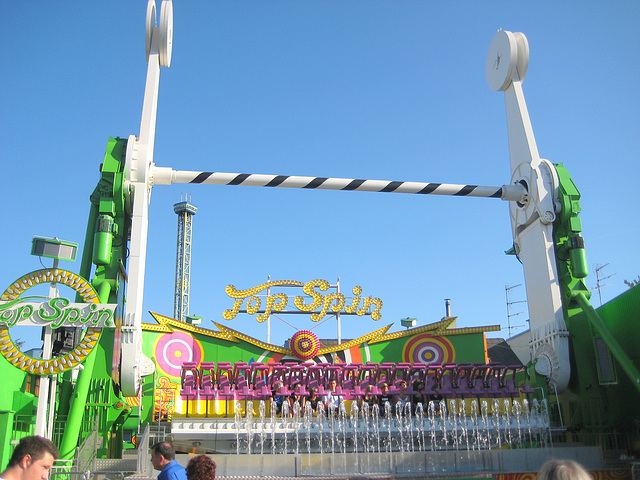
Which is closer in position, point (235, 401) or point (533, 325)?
point (235, 401)

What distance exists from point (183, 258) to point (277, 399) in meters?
33.8

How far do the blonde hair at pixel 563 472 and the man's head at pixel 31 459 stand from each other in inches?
97.0

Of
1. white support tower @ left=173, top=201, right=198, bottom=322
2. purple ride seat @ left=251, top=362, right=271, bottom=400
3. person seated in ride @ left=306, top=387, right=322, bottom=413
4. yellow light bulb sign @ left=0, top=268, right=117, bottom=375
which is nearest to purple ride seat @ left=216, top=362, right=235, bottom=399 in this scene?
purple ride seat @ left=251, top=362, right=271, bottom=400

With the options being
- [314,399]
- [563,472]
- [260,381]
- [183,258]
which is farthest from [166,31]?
[183,258]

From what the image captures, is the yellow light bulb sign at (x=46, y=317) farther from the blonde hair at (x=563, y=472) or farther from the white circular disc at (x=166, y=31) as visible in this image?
the blonde hair at (x=563, y=472)

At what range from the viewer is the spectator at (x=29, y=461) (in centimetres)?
322

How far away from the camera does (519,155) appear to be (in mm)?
18969

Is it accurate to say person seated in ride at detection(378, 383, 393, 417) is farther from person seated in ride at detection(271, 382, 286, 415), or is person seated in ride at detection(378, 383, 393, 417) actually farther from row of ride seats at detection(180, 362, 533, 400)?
person seated in ride at detection(271, 382, 286, 415)

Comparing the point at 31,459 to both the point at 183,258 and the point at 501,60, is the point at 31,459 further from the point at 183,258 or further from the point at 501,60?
the point at 183,258

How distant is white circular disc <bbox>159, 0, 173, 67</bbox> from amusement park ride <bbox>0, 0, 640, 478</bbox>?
1.4 inches

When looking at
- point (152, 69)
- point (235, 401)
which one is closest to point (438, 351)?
point (235, 401)

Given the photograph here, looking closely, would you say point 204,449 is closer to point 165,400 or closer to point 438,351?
point 165,400

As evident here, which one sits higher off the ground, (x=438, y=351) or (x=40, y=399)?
(x=438, y=351)

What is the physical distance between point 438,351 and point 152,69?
12.9m
